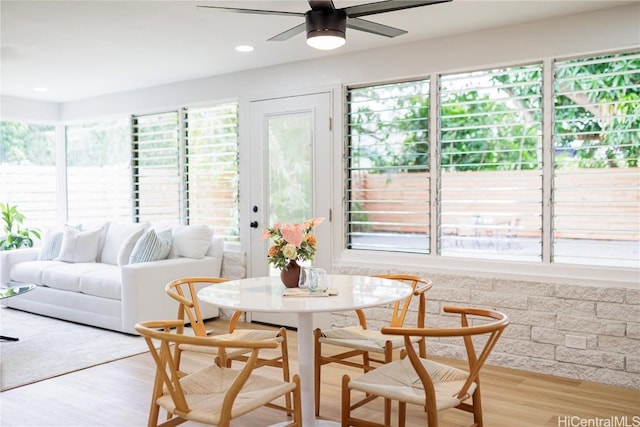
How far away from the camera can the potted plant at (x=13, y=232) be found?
21.9 feet

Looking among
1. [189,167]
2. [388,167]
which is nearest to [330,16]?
[388,167]

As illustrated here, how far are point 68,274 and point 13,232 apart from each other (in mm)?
2139

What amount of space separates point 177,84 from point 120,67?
80 cm

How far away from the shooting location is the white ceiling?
Result: 3553 millimetres

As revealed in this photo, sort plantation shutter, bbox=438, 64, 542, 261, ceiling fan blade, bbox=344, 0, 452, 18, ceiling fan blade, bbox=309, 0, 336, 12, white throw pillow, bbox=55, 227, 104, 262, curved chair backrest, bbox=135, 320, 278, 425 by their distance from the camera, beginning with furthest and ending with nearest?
white throw pillow, bbox=55, 227, 104, 262
plantation shutter, bbox=438, 64, 542, 261
ceiling fan blade, bbox=309, 0, 336, 12
ceiling fan blade, bbox=344, 0, 452, 18
curved chair backrest, bbox=135, 320, 278, 425

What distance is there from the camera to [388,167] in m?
4.65

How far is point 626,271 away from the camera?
3.60 m

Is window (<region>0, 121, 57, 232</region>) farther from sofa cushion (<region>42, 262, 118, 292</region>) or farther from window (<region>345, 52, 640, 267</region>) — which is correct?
window (<region>345, 52, 640, 267</region>)

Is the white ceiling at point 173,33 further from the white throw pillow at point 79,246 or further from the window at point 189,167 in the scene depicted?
the white throw pillow at point 79,246

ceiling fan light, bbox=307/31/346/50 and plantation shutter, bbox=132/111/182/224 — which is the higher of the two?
ceiling fan light, bbox=307/31/346/50

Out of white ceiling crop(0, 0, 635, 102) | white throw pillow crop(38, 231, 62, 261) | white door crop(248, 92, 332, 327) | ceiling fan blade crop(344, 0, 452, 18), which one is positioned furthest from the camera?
white throw pillow crop(38, 231, 62, 261)

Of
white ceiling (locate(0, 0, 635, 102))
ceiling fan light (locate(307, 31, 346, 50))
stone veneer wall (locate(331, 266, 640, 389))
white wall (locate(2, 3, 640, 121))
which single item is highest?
white ceiling (locate(0, 0, 635, 102))

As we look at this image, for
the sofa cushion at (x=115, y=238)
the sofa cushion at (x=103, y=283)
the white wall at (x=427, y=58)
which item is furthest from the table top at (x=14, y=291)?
the white wall at (x=427, y=58)

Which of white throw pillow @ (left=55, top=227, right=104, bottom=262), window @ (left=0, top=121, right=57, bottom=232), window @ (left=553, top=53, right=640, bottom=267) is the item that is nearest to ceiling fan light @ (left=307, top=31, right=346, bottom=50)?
window @ (left=553, top=53, right=640, bottom=267)
